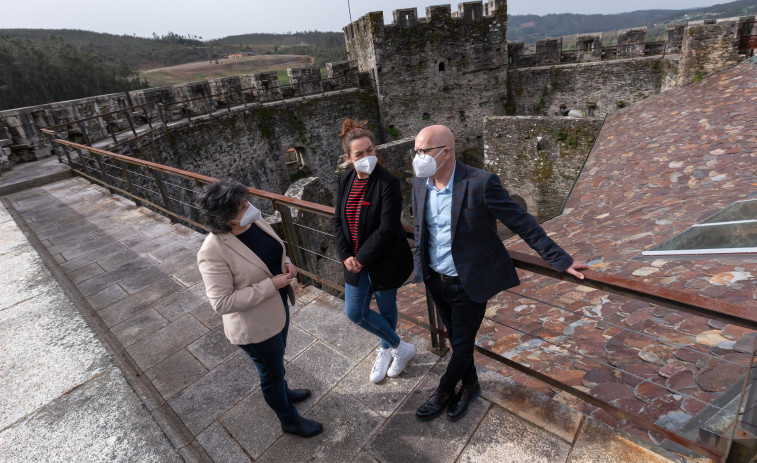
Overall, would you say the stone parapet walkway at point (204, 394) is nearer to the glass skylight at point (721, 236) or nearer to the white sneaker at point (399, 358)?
the white sneaker at point (399, 358)

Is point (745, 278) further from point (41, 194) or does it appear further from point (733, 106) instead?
point (41, 194)

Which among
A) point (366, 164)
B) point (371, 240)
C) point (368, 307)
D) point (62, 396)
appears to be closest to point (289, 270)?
point (371, 240)

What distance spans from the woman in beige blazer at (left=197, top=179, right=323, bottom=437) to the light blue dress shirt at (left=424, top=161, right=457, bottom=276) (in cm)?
83

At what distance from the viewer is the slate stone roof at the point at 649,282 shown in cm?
276

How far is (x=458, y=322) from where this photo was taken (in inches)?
87.7

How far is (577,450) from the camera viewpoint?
202 cm

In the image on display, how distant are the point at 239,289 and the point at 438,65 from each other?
49.5 ft

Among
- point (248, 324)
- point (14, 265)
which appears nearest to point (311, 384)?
point (248, 324)

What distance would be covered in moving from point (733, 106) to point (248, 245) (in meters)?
9.79

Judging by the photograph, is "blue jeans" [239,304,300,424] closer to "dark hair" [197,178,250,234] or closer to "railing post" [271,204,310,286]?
"dark hair" [197,178,250,234]

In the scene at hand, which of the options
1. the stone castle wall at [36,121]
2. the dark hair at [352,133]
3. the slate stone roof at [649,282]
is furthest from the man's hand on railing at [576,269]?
the stone castle wall at [36,121]

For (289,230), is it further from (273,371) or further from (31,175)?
(31,175)

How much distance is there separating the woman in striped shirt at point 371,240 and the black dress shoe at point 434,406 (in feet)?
1.23

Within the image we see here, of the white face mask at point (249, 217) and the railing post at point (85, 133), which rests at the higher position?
the railing post at point (85, 133)
